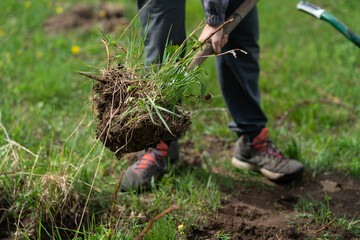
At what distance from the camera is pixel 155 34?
7.67 feet

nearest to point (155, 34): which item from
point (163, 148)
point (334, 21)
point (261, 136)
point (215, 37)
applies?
point (215, 37)

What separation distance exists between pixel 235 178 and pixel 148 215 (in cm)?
73

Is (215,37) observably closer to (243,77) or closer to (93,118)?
(243,77)

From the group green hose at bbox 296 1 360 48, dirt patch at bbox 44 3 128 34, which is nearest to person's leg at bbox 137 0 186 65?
green hose at bbox 296 1 360 48

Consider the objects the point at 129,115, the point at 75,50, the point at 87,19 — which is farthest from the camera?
the point at 87,19

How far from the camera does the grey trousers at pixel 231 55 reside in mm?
2314

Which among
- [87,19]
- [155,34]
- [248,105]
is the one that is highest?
[155,34]

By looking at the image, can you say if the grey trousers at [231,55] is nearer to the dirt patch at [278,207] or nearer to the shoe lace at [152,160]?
the dirt patch at [278,207]

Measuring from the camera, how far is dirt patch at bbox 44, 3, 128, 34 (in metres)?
5.06

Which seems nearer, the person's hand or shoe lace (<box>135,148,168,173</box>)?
the person's hand

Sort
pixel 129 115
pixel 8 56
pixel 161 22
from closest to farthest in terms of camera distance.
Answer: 1. pixel 129 115
2. pixel 161 22
3. pixel 8 56

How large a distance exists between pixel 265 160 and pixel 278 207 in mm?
354

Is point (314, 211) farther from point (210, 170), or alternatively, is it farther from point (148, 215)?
point (148, 215)

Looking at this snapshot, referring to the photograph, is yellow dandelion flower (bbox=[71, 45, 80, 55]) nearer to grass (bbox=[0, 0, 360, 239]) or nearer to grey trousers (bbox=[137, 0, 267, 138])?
grass (bbox=[0, 0, 360, 239])
